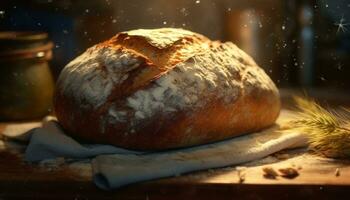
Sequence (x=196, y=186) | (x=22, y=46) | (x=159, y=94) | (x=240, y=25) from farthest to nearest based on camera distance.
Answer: (x=240, y=25)
(x=22, y=46)
(x=159, y=94)
(x=196, y=186)

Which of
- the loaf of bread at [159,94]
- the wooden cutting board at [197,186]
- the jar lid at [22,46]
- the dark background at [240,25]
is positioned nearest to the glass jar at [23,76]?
the jar lid at [22,46]

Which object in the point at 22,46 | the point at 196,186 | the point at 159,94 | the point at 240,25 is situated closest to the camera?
the point at 196,186

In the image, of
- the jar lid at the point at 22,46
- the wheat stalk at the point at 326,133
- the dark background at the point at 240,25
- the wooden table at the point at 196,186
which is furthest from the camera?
the dark background at the point at 240,25

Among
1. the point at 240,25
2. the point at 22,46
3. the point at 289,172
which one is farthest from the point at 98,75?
the point at 240,25

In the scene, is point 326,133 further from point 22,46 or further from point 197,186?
point 22,46

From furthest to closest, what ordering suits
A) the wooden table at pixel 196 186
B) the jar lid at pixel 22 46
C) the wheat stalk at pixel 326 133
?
the jar lid at pixel 22 46, the wheat stalk at pixel 326 133, the wooden table at pixel 196 186

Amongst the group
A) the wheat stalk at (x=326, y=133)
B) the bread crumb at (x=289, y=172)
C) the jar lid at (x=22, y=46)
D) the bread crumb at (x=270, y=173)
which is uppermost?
the jar lid at (x=22, y=46)

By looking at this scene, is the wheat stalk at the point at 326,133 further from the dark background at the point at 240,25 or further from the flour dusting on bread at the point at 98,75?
the dark background at the point at 240,25
